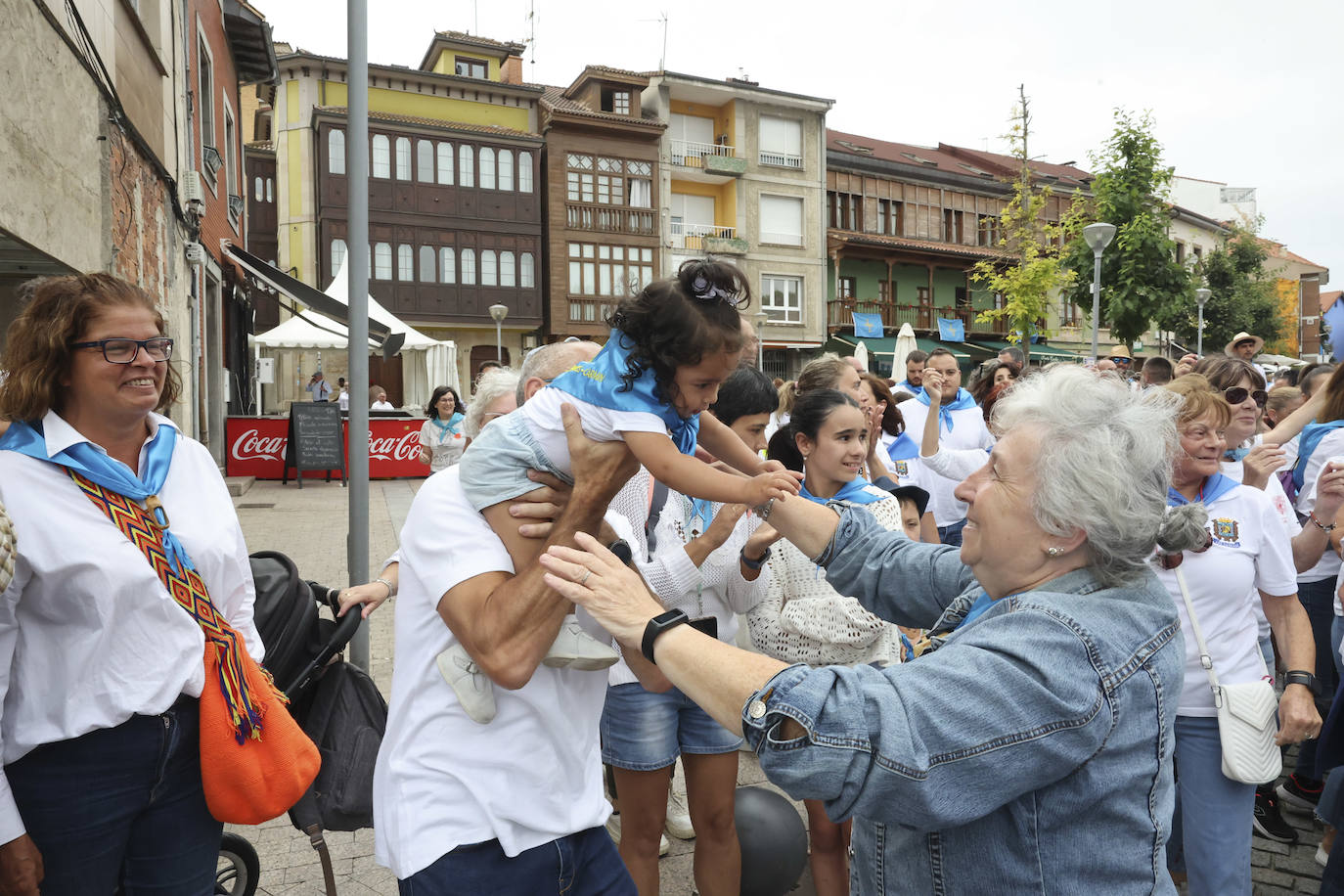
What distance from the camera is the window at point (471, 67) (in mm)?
35406

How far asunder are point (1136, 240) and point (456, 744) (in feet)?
90.4

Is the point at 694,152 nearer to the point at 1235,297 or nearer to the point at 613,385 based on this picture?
the point at 1235,297

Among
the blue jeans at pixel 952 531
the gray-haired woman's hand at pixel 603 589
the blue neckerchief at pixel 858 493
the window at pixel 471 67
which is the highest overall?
the window at pixel 471 67

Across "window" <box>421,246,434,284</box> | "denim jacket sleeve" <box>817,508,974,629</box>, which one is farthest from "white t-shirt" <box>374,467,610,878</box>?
"window" <box>421,246,434,284</box>

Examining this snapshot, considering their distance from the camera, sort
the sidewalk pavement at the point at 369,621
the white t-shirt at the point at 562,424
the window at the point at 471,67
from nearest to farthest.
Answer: the white t-shirt at the point at 562,424 → the sidewalk pavement at the point at 369,621 → the window at the point at 471,67

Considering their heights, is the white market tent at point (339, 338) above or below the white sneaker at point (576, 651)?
above

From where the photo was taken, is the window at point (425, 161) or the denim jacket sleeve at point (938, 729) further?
the window at point (425, 161)

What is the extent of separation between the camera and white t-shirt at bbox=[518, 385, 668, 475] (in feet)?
6.49

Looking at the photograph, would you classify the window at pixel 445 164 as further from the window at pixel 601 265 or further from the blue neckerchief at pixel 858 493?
the blue neckerchief at pixel 858 493

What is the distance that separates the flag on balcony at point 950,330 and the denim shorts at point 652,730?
4035 centimetres

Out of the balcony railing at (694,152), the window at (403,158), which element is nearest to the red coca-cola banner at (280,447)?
the window at (403,158)

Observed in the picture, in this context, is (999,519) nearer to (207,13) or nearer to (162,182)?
(162,182)

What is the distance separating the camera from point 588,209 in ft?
115

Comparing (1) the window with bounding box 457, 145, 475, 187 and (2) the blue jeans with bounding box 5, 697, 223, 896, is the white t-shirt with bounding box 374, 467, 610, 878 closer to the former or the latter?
(2) the blue jeans with bounding box 5, 697, 223, 896
